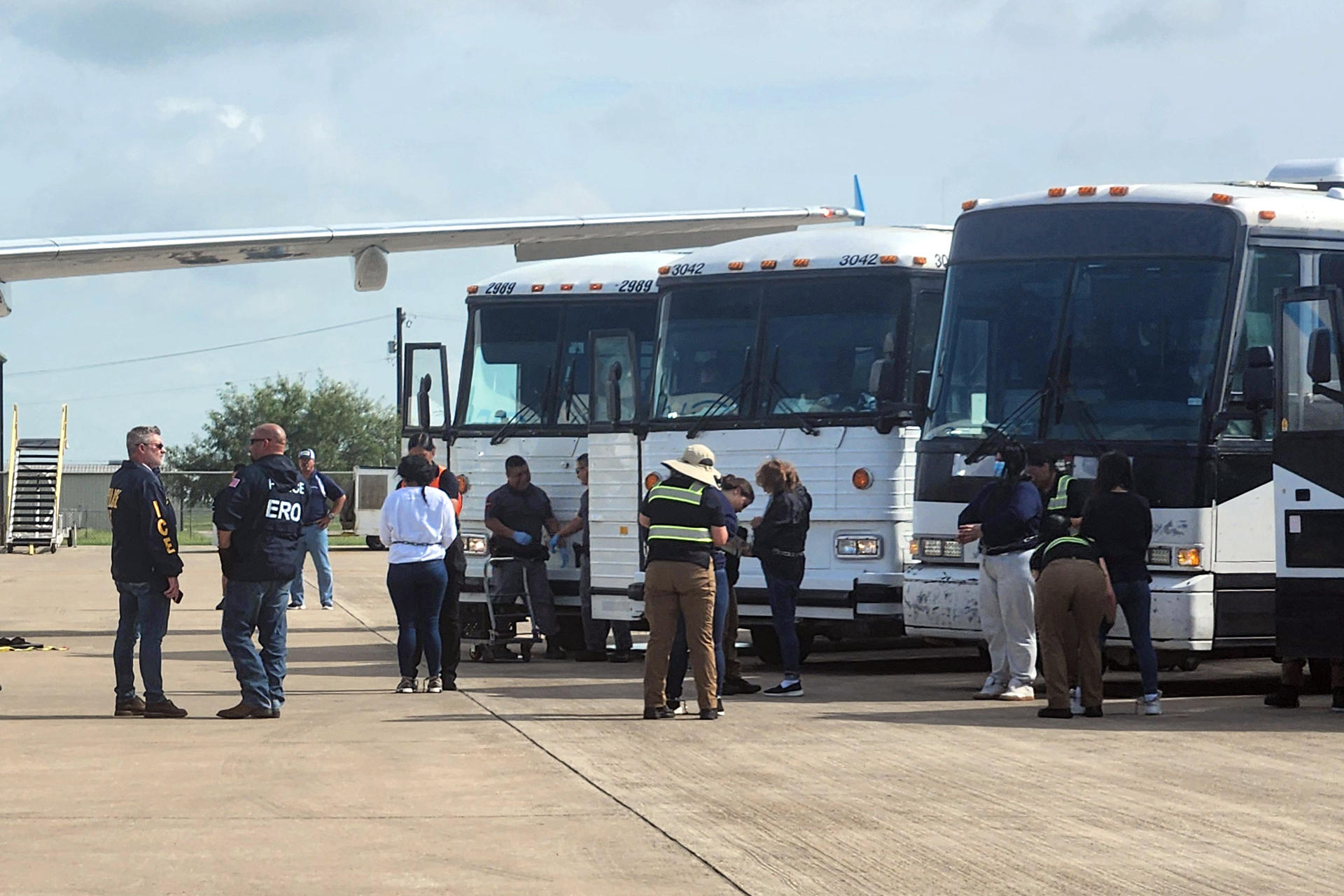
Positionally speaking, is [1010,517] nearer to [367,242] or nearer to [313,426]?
[367,242]

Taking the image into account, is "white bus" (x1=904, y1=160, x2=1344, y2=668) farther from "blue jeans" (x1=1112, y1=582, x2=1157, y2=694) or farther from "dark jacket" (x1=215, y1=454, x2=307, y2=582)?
"dark jacket" (x1=215, y1=454, x2=307, y2=582)

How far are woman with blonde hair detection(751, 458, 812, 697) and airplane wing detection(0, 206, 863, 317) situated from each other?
868 cm

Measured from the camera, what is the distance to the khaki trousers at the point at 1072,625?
12617mm

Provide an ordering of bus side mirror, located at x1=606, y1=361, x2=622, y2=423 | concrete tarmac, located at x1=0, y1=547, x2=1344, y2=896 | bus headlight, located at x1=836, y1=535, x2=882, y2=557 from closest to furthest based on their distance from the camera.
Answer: concrete tarmac, located at x1=0, y1=547, x2=1344, y2=896
bus headlight, located at x1=836, y1=535, x2=882, y2=557
bus side mirror, located at x1=606, y1=361, x2=622, y2=423

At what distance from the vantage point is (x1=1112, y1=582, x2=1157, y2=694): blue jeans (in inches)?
503

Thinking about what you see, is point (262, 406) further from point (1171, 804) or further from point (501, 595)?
point (1171, 804)

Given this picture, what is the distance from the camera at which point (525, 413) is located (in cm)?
1861

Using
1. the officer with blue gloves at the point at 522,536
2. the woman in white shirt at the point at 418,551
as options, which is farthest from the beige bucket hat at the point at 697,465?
the officer with blue gloves at the point at 522,536

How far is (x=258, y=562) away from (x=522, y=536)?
5137mm

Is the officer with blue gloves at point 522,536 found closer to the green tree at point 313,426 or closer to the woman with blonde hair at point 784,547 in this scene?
the woman with blonde hair at point 784,547

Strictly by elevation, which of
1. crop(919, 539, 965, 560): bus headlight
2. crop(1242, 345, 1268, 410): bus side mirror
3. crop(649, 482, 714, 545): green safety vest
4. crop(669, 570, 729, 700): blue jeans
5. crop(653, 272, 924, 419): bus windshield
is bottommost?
crop(669, 570, 729, 700): blue jeans

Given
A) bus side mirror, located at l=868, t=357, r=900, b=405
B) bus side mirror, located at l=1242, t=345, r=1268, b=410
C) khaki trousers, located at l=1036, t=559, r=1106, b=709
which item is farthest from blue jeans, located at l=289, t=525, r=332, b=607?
bus side mirror, located at l=1242, t=345, r=1268, b=410

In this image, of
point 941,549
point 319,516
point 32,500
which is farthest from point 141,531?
point 32,500

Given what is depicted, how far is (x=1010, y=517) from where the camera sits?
13.4 meters
